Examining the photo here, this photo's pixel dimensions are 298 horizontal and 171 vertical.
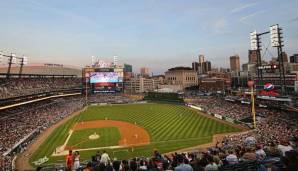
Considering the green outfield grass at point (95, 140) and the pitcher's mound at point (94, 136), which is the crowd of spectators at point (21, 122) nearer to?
the green outfield grass at point (95, 140)

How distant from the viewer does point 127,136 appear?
35375 millimetres

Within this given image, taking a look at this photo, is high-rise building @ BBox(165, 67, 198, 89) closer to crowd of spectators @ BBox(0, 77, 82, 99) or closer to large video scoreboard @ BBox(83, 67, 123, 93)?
large video scoreboard @ BBox(83, 67, 123, 93)

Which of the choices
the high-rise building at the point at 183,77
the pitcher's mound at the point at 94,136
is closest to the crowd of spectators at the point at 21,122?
the pitcher's mound at the point at 94,136

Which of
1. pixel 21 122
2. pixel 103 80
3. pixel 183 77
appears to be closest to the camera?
pixel 21 122

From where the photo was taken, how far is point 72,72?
106562 mm

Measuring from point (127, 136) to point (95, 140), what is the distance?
4.83 metres

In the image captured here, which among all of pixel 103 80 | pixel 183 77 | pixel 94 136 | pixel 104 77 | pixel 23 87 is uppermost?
pixel 183 77

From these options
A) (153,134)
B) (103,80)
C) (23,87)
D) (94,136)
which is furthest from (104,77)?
(153,134)

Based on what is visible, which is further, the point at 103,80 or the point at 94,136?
the point at 103,80

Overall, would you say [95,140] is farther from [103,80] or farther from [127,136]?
[103,80]

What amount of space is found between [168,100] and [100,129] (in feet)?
132

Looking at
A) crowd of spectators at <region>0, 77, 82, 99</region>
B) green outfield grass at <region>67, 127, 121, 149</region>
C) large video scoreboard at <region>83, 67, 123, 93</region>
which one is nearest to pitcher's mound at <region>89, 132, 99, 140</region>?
green outfield grass at <region>67, 127, 121, 149</region>

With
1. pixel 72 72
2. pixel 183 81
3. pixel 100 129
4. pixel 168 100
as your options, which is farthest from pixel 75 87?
pixel 183 81

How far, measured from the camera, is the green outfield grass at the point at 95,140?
3095 centimetres
